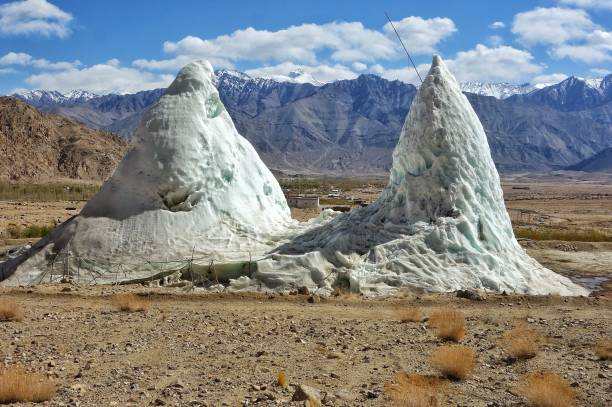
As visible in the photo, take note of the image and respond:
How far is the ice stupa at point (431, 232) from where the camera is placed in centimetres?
1407

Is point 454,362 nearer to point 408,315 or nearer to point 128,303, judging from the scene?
point 408,315

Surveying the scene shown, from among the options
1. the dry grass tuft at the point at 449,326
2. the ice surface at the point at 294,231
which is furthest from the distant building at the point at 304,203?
the dry grass tuft at the point at 449,326

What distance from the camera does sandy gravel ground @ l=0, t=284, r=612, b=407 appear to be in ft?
24.0

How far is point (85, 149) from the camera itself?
9625 centimetres

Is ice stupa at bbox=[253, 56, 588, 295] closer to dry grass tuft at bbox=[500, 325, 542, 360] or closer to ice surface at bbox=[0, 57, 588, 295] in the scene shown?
ice surface at bbox=[0, 57, 588, 295]

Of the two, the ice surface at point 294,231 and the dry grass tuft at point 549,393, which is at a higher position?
the ice surface at point 294,231

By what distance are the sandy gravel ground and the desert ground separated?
2 centimetres

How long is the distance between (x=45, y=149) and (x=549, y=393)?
94665mm

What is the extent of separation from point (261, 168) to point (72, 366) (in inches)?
485

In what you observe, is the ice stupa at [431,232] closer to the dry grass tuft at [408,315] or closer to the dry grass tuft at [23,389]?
the dry grass tuft at [408,315]

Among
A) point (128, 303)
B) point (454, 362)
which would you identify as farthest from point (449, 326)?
point (128, 303)

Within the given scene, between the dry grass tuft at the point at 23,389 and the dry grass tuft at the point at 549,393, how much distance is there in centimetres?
508

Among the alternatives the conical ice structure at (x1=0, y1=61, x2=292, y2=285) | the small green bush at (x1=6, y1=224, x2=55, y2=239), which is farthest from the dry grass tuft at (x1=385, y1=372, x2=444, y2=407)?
the small green bush at (x1=6, y1=224, x2=55, y2=239)

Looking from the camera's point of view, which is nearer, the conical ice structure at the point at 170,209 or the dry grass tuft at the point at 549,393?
the dry grass tuft at the point at 549,393
